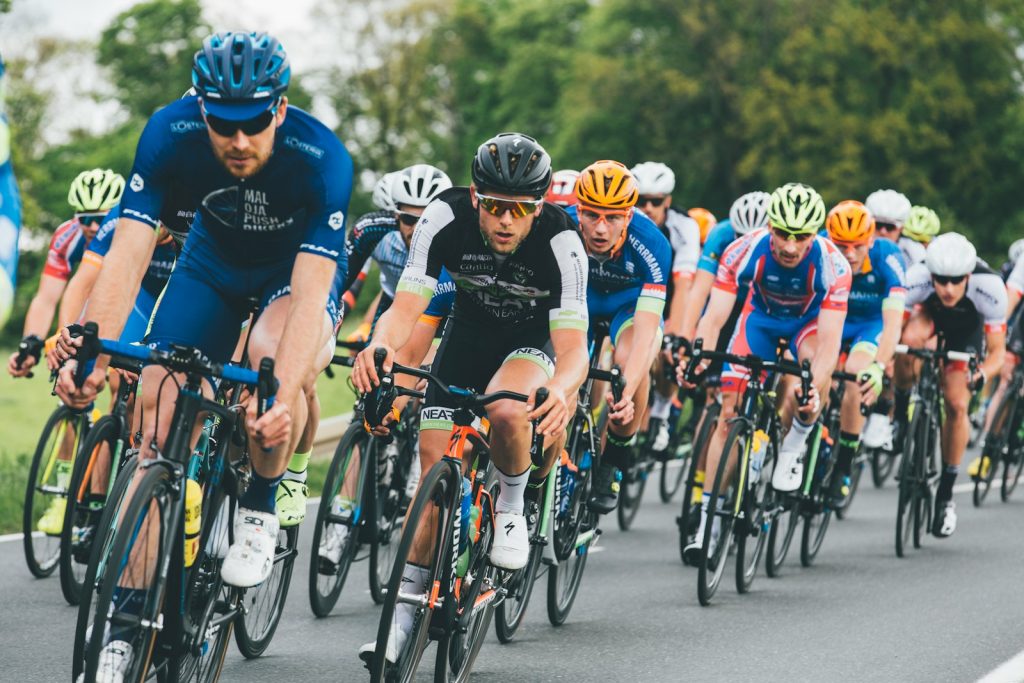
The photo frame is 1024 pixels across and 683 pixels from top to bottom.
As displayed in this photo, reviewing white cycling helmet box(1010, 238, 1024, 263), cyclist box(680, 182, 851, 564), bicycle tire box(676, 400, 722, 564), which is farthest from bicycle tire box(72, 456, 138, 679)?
white cycling helmet box(1010, 238, 1024, 263)

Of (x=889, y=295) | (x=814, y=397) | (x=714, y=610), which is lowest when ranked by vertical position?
(x=714, y=610)

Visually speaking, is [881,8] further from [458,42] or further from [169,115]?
[169,115]

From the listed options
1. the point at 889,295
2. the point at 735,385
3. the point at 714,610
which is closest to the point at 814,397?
the point at 735,385

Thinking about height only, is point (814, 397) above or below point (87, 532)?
above

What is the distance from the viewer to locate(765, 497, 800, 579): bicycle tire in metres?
9.24

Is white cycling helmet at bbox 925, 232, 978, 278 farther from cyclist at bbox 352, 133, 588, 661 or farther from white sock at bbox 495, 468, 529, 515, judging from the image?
white sock at bbox 495, 468, 529, 515

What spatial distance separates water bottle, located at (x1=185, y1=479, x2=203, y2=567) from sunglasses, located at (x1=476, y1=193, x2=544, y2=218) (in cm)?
162

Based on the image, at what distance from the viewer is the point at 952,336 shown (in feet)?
37.5

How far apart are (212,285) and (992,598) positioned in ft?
16.7

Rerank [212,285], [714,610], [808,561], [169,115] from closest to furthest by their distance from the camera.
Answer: [169,115], [212,285], [714,610], [808,561]

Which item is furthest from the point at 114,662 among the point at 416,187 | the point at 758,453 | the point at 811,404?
the point at 811,404

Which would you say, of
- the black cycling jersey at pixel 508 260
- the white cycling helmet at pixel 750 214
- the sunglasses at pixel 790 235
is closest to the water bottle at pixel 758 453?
the sunglasses at pixel 790 235

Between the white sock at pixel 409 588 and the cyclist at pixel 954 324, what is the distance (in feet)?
20.4

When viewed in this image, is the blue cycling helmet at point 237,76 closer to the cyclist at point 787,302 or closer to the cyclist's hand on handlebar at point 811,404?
the cyclist at point 787,302
